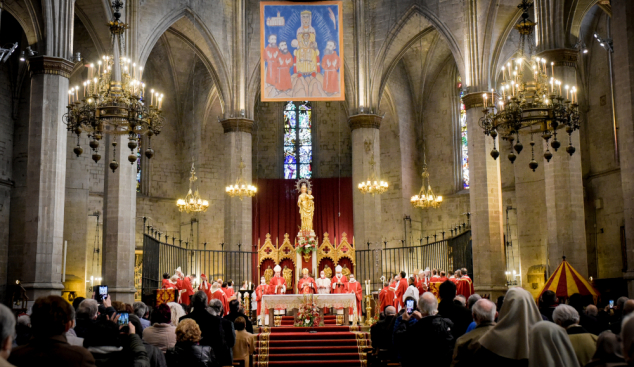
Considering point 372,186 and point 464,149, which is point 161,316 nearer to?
point 372,186

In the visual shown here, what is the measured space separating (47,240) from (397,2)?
14.6 meters

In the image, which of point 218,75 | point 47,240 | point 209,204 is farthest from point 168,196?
point 47,240

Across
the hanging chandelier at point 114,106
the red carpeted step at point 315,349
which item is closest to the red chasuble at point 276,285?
the red carpeted step at point 315,349

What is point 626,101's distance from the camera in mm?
13203

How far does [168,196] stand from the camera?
1060 inches

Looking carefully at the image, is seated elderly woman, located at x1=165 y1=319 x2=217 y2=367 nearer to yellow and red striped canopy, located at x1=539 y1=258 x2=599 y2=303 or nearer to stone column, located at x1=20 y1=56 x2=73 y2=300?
yellow and red striped canopy, located at x1=539 y1=258 x2=599 y2=303

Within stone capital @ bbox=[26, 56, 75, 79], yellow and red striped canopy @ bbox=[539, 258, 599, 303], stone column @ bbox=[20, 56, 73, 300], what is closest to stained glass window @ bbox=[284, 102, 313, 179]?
stone column @ bbox=[20, 56, 73, 300]

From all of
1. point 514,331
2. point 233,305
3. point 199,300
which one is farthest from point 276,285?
point 514,331

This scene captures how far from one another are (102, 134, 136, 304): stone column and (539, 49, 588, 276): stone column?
10903 millimetres

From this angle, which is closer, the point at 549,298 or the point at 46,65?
the point at 549,298

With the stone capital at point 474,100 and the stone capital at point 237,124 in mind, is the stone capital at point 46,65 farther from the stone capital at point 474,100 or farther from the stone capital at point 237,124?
the stone capital at point 474,100

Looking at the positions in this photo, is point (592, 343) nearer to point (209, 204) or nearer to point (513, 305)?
point (513, 305)

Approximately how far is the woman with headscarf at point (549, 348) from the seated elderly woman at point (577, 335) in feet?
2.82

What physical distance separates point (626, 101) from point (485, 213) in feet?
24.0
